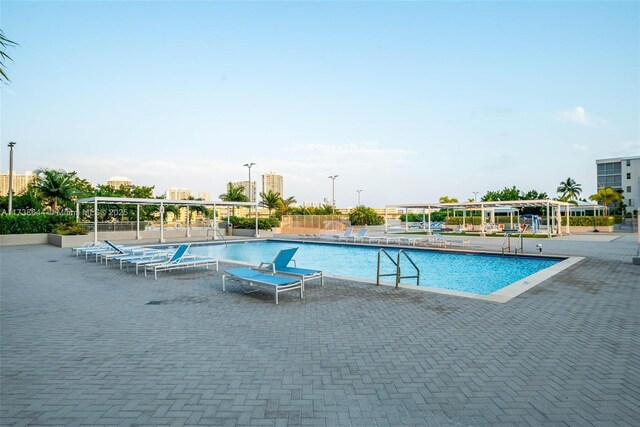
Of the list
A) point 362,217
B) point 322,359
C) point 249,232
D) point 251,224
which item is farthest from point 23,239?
point 362,217

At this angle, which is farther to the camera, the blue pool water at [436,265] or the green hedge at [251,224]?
the green hedge at [251,224]

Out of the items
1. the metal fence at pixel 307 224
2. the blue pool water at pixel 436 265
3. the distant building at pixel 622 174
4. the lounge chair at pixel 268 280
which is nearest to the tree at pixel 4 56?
the lounge chair at pixel 268 280

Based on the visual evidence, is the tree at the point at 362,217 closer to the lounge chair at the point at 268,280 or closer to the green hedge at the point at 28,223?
the green hedge at the point at 28,223

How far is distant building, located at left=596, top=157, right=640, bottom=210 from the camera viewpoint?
192 ft

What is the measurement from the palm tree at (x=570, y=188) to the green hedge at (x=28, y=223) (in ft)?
264

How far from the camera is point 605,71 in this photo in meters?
14.3

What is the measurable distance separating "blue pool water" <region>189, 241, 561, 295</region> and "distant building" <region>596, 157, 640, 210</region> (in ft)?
203

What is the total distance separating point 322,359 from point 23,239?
22857 mm

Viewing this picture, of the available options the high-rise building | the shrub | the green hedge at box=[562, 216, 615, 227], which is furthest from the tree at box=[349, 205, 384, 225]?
the high-rise building

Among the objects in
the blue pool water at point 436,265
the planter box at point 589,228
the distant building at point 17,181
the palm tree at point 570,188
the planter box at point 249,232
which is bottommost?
the blue pool water at point 436,265

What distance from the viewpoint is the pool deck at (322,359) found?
8.48 ft

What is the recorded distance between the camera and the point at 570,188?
223ft

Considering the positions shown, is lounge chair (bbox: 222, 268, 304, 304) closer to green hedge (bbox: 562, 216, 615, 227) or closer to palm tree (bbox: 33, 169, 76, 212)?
palm tree (bbox: 33, 169, 76, 212)

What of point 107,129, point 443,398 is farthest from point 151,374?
point 107,129
